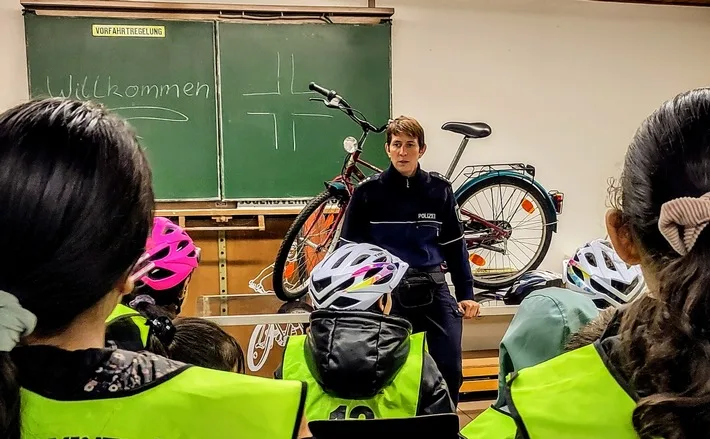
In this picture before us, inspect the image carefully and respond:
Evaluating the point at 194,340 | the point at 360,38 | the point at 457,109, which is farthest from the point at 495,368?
the point at 194,340

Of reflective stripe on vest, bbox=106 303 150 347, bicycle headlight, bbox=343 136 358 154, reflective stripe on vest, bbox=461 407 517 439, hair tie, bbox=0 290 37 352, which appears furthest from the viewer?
bicycle headlight, bbox=343 136 358 154

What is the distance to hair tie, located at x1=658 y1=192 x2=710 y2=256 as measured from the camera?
0.69m

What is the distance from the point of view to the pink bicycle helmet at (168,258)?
168 centimetres

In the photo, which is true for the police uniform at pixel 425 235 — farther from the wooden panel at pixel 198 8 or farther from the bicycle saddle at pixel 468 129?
the wooden panel at pixel 198 8

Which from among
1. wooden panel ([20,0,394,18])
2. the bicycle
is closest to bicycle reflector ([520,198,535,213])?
the bicycle

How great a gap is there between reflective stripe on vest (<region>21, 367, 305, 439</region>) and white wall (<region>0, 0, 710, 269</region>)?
3469 millimetres

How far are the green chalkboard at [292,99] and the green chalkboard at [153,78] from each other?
0.39 ft

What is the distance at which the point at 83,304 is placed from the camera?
71 cm

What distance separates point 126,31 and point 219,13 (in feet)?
1.85

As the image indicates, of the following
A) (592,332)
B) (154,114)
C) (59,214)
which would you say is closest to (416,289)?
(592,332)

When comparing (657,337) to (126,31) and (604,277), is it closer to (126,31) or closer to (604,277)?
(604,277)

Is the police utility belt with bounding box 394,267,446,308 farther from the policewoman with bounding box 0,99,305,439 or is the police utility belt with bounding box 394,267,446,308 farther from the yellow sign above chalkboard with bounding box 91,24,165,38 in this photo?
the yellow sign above chalkboard with bounding box 91,24,165,38

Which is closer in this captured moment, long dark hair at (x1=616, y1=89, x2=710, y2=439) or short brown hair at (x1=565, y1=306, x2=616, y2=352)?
long dark hair at (x1=616, y1=89, x2=710, y2=439)

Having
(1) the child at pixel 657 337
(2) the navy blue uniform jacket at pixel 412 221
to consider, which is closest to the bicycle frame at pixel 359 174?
(2) the navy blue uniform jacket at pixel 412 221
